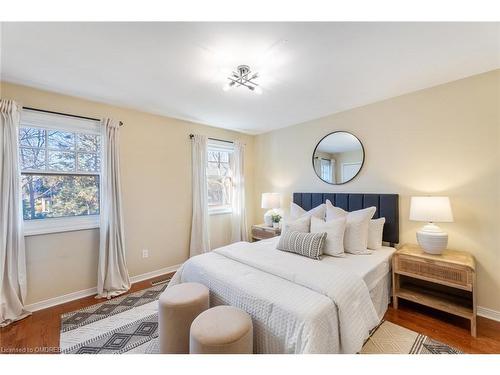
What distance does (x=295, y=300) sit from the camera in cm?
147

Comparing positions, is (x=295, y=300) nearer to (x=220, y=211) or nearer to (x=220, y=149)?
(x=220, y=211)

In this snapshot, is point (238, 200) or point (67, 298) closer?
point (67, 298)


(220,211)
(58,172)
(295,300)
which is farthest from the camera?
(220,211)

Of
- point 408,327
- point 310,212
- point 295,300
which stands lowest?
point 408,327

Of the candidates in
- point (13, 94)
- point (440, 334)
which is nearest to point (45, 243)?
point (13, 94)

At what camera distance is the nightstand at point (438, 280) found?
1.97 m

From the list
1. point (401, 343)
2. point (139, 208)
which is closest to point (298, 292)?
point (401, 343)

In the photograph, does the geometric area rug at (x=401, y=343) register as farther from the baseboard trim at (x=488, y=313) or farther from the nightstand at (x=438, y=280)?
the baseboard trim at (x=488, y=313)

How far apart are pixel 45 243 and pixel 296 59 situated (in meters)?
3.26

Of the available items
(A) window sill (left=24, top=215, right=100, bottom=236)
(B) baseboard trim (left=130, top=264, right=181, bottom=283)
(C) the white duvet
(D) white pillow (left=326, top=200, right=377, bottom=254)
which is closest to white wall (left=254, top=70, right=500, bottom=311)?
(D) white pillow (left=326, top=200, right=377, bottom=254)

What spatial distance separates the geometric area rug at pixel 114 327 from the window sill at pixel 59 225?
92cm

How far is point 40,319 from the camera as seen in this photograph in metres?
2.23

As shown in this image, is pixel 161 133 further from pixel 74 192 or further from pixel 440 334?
pixel 440 334

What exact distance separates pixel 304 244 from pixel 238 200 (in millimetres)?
2104
